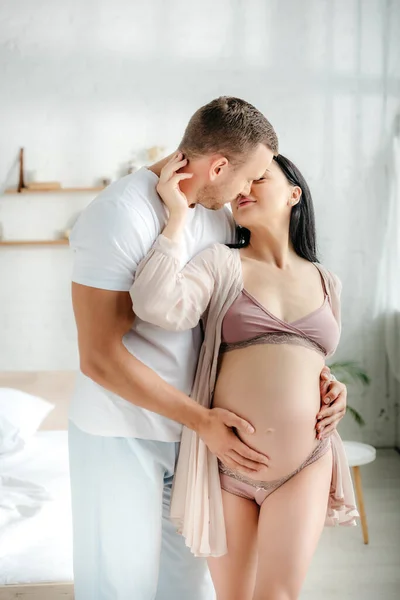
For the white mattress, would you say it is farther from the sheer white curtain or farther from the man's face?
the sheer white curtain

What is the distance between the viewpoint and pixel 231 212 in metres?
1.70

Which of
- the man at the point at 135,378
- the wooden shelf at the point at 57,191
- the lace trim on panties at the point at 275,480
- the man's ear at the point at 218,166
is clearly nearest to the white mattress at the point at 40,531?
the man at the point at 135,378

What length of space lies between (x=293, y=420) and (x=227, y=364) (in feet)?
0.59

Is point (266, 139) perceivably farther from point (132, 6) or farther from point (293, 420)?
point (132, 6)

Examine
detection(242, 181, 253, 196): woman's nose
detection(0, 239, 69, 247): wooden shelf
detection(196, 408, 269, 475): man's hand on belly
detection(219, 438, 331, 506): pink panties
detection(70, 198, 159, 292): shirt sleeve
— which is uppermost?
detection(242, 181, 253, 196): woman's nose

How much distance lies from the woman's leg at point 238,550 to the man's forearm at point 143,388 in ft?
0.64

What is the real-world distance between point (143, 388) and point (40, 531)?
31.2 inches

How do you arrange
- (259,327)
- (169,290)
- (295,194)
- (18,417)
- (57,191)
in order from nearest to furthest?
(169,290), (259,327), (295,194), (18,417), (57,191)

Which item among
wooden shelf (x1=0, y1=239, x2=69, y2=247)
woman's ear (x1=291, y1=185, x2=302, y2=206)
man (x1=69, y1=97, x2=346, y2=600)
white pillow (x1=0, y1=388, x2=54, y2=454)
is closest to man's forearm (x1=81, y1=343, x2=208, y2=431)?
man (x1=69, y1=97, x2=346, y2=600)

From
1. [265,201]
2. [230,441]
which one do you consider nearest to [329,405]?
[230,441]

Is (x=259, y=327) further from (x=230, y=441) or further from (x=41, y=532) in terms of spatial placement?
(x=41, y=532)

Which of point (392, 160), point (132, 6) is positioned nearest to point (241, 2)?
point (132, 6)

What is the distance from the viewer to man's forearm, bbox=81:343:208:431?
1413 mm

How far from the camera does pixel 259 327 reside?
4.83ft
